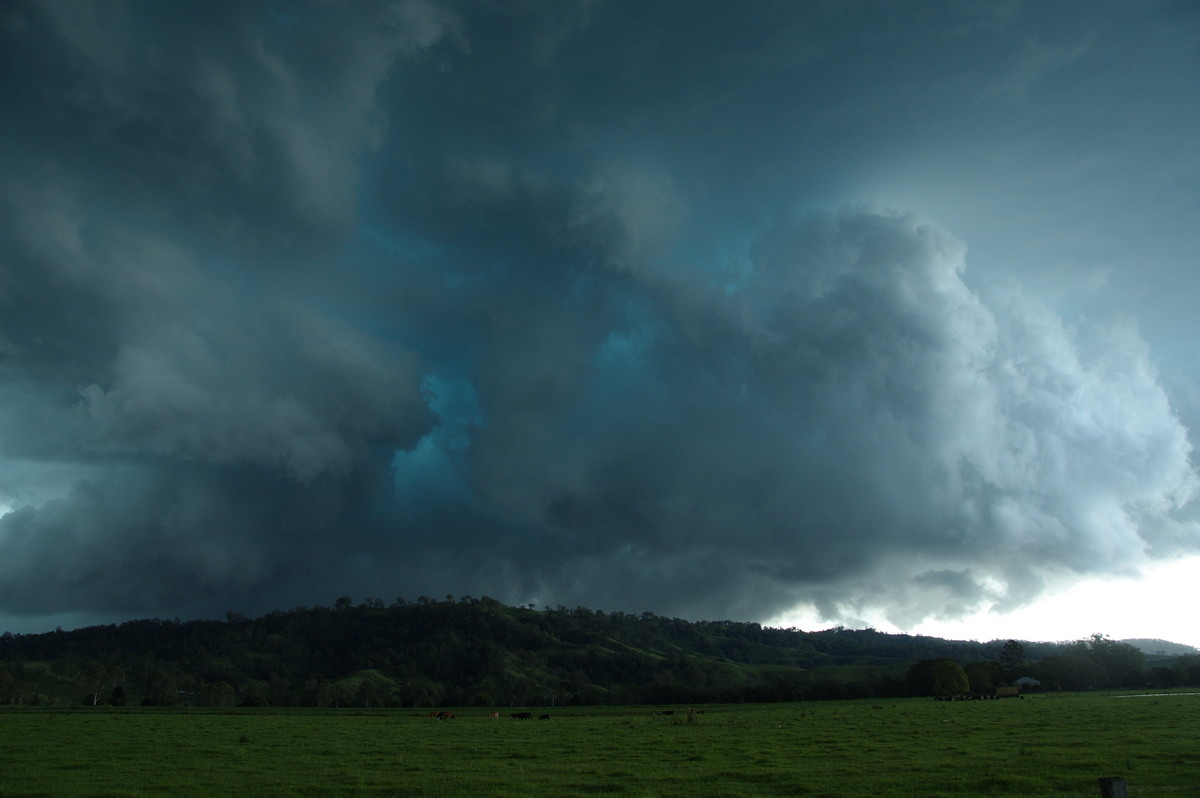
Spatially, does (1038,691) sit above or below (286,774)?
below

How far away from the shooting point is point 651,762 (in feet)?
129

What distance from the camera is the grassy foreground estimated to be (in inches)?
1180

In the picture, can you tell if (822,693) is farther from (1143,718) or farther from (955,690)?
(1143,718)

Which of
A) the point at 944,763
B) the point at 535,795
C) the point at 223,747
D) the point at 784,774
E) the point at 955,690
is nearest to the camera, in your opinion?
the point at 535,795

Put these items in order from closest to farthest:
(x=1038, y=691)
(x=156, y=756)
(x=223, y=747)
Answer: (x=156, y=756) < (x=223, y=747) < (x=1038, y=691)

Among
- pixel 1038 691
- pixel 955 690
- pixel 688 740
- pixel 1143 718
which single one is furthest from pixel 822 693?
pixel 688 740

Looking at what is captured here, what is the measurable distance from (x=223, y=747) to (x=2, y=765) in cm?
1354

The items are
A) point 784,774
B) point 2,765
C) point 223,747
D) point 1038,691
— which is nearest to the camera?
point 784,774

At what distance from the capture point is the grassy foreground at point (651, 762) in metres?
30.0

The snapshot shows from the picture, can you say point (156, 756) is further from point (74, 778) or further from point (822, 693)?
point (822, 693)

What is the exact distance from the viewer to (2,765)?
4119cm

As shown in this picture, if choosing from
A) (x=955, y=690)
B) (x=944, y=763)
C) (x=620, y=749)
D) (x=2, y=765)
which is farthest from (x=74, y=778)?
(x=955, y=690)

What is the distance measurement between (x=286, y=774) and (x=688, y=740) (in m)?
28.1

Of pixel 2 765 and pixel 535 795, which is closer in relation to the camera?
pixel 535 795
